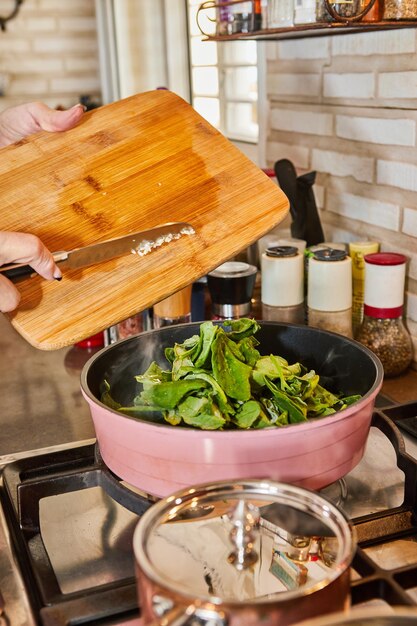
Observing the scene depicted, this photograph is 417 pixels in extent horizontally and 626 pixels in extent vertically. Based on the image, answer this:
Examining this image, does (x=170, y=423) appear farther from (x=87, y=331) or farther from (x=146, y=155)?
(x=146, y=155)

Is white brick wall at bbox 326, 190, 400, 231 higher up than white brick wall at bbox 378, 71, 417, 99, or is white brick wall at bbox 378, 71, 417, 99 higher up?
white brick wall at bbox 378, 71, 417, 99

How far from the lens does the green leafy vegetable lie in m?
0.75

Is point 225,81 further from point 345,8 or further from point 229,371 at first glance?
point 229,371

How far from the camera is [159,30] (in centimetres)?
265

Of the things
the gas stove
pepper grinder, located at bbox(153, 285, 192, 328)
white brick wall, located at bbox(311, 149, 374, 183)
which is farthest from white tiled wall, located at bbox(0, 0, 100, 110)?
the gas stove

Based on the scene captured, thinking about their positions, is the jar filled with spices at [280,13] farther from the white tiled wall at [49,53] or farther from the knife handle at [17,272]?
the white tiled wall at [49,53]

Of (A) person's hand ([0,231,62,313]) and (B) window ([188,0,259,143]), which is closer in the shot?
(A) person's hand ([0,231,62,313])

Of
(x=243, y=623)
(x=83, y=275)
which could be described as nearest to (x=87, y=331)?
(x=83, y=275)

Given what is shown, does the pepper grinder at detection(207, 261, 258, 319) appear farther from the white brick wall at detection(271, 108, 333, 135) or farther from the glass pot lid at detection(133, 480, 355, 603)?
the glass pot lid at detection(133, 480, 355, 603)

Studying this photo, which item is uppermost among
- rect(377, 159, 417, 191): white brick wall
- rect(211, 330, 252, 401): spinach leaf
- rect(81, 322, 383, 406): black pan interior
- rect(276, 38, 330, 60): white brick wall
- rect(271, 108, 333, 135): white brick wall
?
rect(276, 38, 330, 60): white brick wall

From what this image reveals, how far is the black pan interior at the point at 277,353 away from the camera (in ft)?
2.79

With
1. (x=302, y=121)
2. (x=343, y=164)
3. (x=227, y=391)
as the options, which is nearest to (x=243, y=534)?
(x=227, y=391)

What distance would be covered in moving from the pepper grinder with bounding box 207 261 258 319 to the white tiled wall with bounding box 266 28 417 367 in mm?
263

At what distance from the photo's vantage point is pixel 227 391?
76cm
